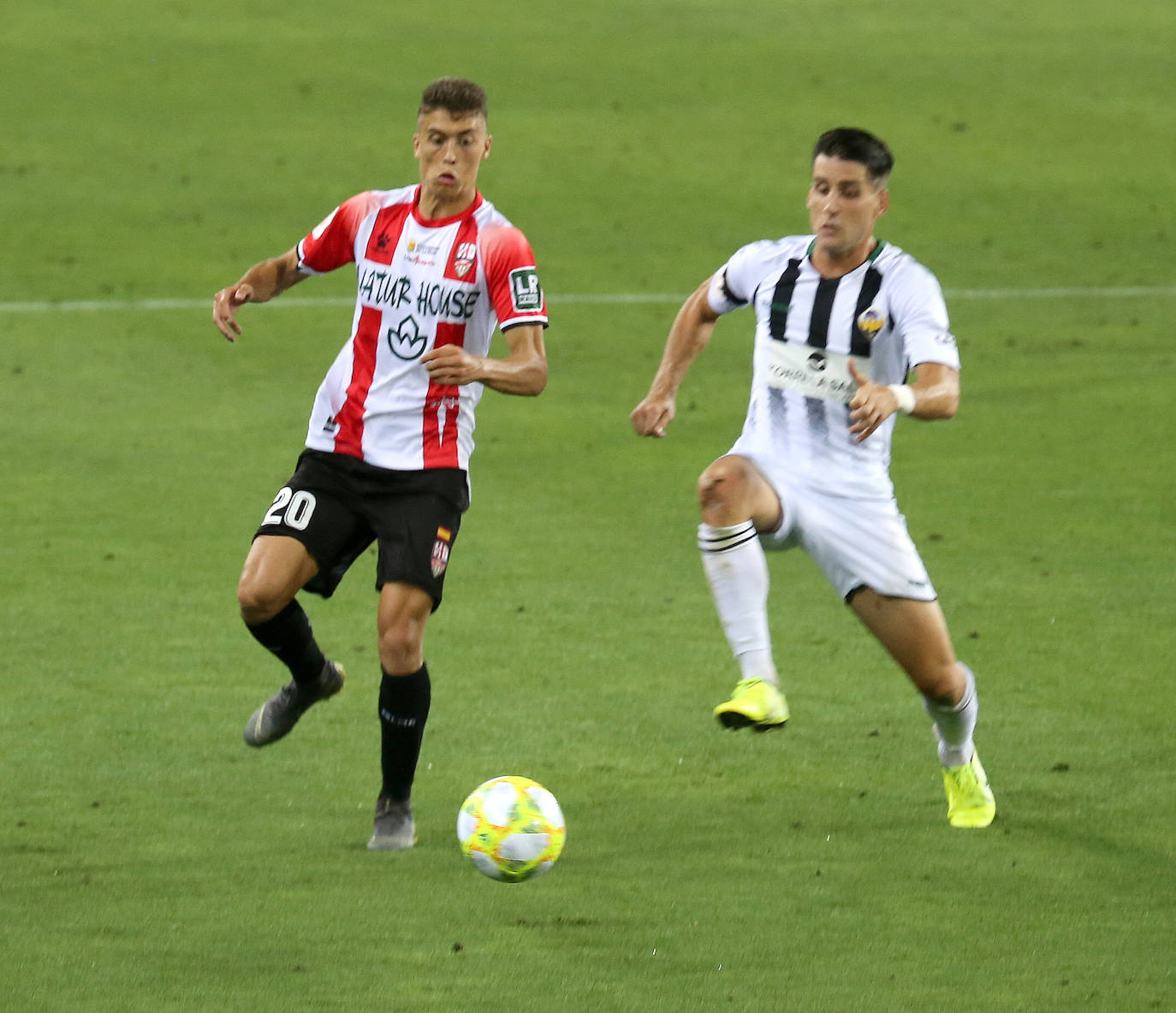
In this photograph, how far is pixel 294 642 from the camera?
6.76 meters

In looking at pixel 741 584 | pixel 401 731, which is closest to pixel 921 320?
pixel 741 584

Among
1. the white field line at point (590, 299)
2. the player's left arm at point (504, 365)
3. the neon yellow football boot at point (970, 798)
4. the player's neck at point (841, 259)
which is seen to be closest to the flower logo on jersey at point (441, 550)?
the player's left arm at point (504, 365)

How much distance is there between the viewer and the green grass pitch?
5.61 meters

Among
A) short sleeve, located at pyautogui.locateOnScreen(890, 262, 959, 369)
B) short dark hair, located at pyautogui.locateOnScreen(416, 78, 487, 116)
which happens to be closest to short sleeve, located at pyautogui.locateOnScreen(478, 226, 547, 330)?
short dark hair, located at pyautogui.locateOnScreen(416, 78, 487, 116)

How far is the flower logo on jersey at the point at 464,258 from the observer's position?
640 cm

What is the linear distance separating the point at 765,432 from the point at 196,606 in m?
3.81

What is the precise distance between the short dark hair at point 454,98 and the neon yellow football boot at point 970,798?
107 inches

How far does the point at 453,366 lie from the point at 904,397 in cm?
135

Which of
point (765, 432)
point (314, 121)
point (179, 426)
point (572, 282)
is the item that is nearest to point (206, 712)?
point (765, 432)

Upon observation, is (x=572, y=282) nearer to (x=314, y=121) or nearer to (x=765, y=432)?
(x=314, y=121)

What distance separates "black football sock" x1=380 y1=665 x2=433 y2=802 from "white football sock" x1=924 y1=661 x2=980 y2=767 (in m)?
1.68

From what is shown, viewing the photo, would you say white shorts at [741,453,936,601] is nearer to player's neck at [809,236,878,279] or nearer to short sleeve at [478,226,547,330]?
player's neck at [809,236,878,279]

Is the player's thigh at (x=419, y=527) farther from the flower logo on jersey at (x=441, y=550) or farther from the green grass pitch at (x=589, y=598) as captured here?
the green grass pitch at (x=589, y=598)

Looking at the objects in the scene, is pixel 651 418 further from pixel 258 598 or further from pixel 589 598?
pixel 589 598
